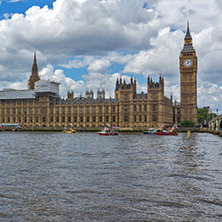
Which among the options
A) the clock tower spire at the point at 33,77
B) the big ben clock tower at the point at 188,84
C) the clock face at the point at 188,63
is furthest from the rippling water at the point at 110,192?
the clock tower spire at the point at 33,77

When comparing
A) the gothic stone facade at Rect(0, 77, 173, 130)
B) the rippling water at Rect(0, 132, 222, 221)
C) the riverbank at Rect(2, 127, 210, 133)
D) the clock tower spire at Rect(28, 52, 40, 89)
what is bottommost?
the rippling water at Rect(0, 132, 222, 221)

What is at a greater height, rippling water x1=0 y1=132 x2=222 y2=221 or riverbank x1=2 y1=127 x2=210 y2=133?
riverbank x1=2 y1=127 x2=210 y2=133

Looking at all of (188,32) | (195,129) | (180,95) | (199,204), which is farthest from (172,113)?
(199,204)

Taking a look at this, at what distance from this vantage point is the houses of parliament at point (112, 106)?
398 ft

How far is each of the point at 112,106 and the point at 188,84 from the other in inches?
1430

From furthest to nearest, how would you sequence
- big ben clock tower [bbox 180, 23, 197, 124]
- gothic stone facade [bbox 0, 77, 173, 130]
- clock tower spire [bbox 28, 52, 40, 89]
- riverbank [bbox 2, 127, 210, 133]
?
clock tower spire [bbox 28, 52, 40, 89], big ben clock tower [bbox 180, 23, 197, 124], gothic stone facade [bbox 0, 77, 173, 130], riverbank [bbox 2, 127, 210, 133]

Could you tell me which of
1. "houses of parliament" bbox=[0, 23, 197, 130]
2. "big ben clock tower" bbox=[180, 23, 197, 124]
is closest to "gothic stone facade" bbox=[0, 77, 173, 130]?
"houses of parliament" bbox=[0, 23, 197, 130]

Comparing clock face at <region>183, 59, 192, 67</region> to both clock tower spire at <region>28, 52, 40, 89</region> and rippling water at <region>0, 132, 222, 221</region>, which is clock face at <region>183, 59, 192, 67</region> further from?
rippling water at <region>0, 132, 222, 221</region>

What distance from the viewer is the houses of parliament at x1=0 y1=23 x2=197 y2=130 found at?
12125cm

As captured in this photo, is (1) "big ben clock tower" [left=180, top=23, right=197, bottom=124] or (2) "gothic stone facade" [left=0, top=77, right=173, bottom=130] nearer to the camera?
(2) "gothic stone facade" [left=0, top=77, right=173, bottom=130]

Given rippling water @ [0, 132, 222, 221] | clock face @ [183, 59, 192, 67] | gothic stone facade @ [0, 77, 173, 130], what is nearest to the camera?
rippling water @ [0, 132, 222, 221]

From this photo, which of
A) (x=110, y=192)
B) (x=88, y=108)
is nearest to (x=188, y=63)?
(x=88, y=108)

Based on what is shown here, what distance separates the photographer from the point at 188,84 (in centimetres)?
14038

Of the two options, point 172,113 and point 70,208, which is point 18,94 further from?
point 70,208
